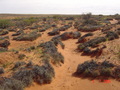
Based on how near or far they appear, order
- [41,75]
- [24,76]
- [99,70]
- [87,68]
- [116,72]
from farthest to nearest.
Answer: [87,68] < [99,70] < [41,75] < [116,72] < [24,76]

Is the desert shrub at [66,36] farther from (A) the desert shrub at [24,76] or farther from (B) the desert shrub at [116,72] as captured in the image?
(A) the desert shrub at [24,76]

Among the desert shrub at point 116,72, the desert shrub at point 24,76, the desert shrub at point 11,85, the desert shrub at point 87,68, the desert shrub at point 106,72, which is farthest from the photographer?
the desert shrub at point 87,68

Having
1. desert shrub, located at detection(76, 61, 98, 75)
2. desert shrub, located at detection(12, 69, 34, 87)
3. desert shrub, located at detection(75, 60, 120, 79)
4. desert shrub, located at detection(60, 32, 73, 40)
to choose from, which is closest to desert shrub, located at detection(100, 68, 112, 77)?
desert shrub, located at detection(75, 60, 120, 79)

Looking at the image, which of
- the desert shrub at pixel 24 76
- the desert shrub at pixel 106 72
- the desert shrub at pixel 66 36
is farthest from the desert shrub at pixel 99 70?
the desert shrub at pixel 66 36

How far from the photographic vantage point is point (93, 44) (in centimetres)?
1348

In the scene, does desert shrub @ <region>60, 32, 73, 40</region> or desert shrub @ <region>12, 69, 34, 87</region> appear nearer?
desert shrub @ <region>12, 69, 34, 87</region>

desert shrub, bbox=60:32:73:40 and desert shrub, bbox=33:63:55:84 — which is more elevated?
desert shrub, bbox=60:32:73:40

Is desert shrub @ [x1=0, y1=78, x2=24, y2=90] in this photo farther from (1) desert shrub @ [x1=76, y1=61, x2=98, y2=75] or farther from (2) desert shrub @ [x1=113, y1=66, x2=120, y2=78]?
(2) desert shrub @ [x1=113, y1=66, x2=120, y2=78]

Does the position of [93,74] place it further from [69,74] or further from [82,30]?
[82,30]

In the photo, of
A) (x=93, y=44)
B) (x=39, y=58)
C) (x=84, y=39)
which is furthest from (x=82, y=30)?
(x=39, y=58)

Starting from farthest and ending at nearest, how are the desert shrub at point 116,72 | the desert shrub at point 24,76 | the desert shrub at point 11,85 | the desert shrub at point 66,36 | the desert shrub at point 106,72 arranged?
the desert shrub at point 66,36
the desert shrub at point 106,72
the desert shrub at point 116,72
the desert shrub at point 24,76
the desert shrub at point 11,85

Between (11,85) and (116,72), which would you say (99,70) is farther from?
(11,85)

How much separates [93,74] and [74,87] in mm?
1378

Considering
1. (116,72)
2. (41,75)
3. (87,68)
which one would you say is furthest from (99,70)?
(41,75)
